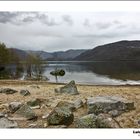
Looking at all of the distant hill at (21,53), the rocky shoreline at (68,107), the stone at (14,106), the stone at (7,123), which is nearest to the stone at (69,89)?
the rocky shoreline at (68,107)

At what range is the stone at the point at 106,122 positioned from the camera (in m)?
3.95

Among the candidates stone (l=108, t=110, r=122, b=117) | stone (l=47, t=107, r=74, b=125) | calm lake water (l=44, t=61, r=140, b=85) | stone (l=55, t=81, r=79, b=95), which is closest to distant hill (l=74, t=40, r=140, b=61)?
calm lake water (l=44, t=61, r=140, b=85)

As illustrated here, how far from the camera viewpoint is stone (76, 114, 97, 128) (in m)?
3.99

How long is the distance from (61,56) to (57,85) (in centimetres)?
49

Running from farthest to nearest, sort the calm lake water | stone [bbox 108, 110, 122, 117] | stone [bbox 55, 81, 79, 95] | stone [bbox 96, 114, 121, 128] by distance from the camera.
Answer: the calm lake water
stone [bbox 55, 81, 79, 95]
stone [bbox 108, 110, 122, 117]
stone [bbox 96, 114, 121, 128]

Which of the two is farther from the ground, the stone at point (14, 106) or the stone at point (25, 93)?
the stone at point (25, 93)

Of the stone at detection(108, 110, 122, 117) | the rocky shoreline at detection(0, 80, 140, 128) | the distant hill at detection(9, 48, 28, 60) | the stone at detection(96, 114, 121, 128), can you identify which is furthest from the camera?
the distant hill at detection(9, 48, 28, 60)

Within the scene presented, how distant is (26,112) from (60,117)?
57 centimetres

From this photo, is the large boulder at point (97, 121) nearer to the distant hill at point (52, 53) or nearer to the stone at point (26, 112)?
the stone at point (26, 112)

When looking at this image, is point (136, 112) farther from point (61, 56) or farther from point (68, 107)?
point (61, 56)

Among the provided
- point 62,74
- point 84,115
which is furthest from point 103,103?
point 62,74

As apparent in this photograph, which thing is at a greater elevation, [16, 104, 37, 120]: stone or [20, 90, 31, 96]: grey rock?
[20, 90, 31, 96]: grey rock

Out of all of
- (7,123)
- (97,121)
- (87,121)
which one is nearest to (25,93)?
(7,123)

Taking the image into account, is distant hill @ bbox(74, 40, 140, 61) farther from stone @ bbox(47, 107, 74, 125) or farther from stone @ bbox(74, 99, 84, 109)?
stone @ bbox(47, 107, 74, 125)
